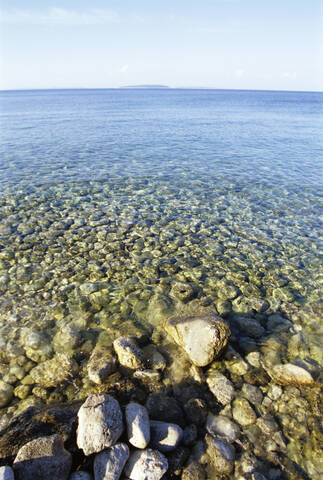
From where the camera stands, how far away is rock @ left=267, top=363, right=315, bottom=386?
5898 millimetres

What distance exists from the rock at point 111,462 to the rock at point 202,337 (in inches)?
92.3

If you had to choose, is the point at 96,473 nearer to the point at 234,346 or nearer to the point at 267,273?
the point at 234,346

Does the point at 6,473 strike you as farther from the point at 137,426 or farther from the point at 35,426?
the point at 137,426

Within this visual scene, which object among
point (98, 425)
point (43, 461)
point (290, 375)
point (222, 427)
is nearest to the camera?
point (43, 461)

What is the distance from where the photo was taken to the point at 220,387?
570 cm

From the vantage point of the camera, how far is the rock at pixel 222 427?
16.1 ft

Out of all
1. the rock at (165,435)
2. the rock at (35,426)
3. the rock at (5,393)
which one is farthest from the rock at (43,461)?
the rock at (5,393)

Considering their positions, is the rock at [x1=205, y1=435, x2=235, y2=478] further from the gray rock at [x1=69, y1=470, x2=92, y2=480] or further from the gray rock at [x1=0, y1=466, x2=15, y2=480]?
the gray rock at [x1=0, y1=466, x2=15, y2=480]

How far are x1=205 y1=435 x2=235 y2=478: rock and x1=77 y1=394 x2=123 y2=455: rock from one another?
1.51 metres

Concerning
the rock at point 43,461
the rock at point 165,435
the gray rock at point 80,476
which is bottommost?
the rock at point 165,435

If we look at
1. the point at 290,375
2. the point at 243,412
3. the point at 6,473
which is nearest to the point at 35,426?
the point at 6,473

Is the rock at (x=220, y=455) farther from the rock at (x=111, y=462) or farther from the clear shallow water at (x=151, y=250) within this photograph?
the rock at (x=111, y=462)

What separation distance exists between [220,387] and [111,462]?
2496 millimetres

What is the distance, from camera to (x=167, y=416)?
5.12 m
